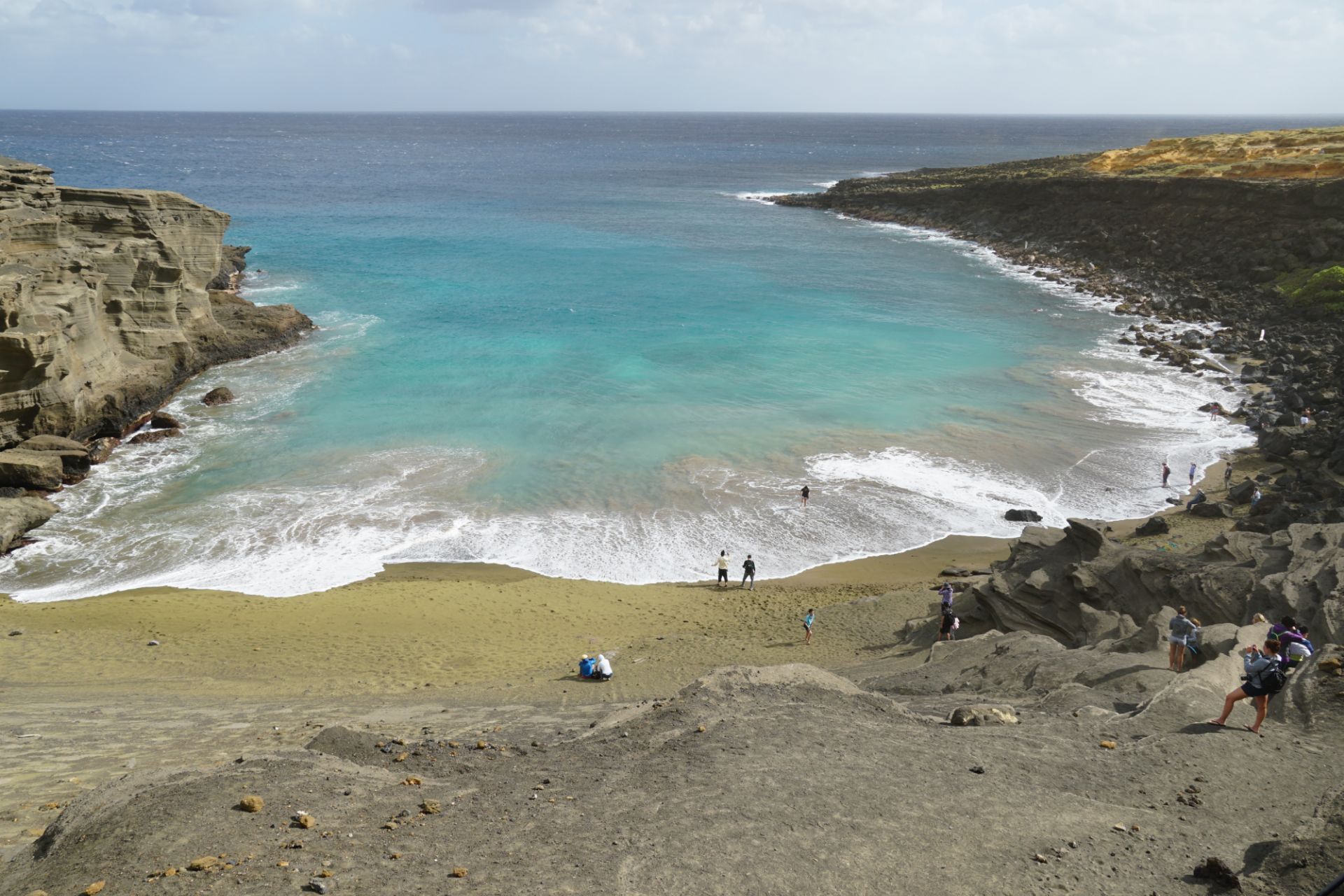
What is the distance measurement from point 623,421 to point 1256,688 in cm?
2283

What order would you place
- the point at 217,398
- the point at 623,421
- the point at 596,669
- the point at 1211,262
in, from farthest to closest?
the point at 1211,262 → the point at 217,398 → the point at 623,421 → the point at 596,669

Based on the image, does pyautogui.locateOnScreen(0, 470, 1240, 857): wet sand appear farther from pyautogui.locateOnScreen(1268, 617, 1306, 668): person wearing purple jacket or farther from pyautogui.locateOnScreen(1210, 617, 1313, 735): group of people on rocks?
pyautogui.locateOnScreen(1210, 617, 1313, 735): group of people on rocks

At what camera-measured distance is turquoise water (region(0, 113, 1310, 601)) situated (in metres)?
22.4

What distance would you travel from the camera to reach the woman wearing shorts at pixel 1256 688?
895 cm

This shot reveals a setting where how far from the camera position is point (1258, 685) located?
904cm


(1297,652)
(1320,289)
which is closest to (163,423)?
(1297,652)

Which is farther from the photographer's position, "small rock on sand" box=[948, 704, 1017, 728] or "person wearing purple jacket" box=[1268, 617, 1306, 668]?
"person wearing purple jacket" box=[1268, 617, 1306, 668]

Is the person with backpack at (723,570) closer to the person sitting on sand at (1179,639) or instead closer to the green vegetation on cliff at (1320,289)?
the person sitting on sand at (1179,639)

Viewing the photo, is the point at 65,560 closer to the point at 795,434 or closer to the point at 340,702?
the point at 340,702

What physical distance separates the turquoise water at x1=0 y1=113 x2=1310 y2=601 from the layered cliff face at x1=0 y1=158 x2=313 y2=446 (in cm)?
166

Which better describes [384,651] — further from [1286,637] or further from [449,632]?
[1286,637]

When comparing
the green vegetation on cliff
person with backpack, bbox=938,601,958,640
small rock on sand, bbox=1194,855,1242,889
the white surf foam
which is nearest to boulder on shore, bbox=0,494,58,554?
the white surf foam

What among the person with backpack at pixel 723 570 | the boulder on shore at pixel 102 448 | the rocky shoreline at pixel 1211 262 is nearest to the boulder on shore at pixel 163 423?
the boulder on shore at pixel 102 448

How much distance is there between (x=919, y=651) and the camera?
16.1 metres
